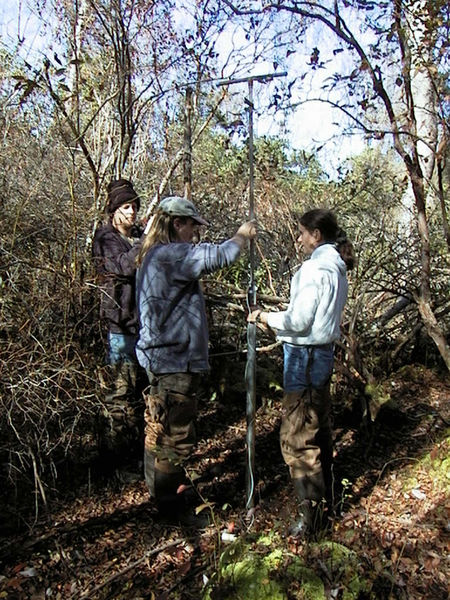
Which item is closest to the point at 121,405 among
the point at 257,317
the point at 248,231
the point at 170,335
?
the point at 170,335

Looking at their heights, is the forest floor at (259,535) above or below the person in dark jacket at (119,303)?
below

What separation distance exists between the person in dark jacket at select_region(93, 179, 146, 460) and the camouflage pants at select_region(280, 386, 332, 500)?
1.19 metres

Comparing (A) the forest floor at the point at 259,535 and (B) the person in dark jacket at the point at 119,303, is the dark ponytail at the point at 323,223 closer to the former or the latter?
(B) the person in dark jacket at the point at 119,303

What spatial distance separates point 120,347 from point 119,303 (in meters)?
0.32

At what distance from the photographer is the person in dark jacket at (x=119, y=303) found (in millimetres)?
3545

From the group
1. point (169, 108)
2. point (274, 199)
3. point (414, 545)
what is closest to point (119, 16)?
point (169, 108)

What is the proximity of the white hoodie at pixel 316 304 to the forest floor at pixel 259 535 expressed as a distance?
0.91 meters

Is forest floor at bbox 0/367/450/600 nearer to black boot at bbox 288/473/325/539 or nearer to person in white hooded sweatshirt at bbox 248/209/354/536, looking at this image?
black boot at bbox 288/473/325/539

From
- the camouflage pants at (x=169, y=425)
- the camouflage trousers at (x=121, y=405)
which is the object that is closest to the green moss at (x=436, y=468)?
A: the camouflage pants at (x=169, y=425)

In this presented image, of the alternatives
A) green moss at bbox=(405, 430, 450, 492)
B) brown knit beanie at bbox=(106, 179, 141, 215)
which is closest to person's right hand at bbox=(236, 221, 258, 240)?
brown knit beanie at bbox=(106, 179, 141, 215)

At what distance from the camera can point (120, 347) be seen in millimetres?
3631

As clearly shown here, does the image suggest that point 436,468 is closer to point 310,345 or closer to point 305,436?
point 305,436

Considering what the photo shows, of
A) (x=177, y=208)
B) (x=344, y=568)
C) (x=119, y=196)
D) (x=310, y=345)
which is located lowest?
(x=344, y=568)

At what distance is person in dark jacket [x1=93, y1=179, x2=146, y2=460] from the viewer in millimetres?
3545
